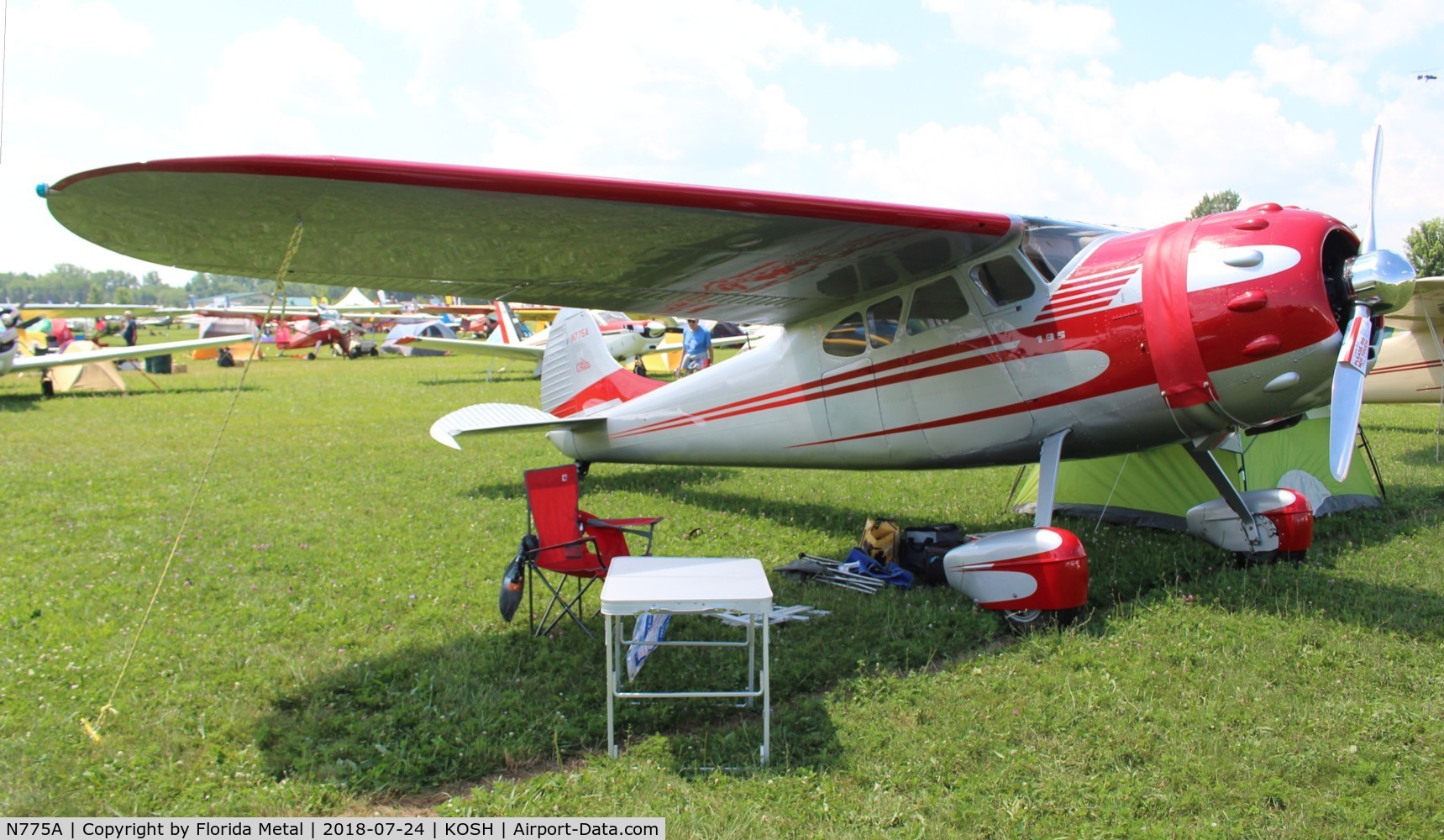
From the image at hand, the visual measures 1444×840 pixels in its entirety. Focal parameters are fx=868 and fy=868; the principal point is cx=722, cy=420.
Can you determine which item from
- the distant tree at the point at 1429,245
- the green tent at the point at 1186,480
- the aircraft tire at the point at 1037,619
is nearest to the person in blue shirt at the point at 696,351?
the green tent at the point at 1186,480

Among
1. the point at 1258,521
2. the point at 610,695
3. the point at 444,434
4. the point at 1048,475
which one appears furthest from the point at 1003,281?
the point at 444,434

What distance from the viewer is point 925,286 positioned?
5.88 m

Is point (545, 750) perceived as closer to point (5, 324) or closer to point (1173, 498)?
point (1173, 498)

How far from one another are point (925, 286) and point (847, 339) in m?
0.84

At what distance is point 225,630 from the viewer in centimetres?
512

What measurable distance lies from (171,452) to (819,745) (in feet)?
36.0

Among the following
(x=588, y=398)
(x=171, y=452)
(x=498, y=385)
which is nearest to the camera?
(x=588, y=398)

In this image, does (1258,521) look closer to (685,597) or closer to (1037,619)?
(1037,619)

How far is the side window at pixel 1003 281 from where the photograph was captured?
545 centimetres

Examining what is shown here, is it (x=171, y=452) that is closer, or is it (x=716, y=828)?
(x=716, y=828)

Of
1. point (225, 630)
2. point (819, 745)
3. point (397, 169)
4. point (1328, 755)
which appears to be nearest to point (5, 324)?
point (225, 630)

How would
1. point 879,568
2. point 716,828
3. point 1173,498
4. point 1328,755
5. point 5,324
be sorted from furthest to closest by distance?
point 5,324 < point 1173,498 < point 879,568 < point 1328,755 < point 716,828

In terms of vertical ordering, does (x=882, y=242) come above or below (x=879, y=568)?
above

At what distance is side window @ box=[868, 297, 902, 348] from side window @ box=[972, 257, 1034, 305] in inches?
25.3
